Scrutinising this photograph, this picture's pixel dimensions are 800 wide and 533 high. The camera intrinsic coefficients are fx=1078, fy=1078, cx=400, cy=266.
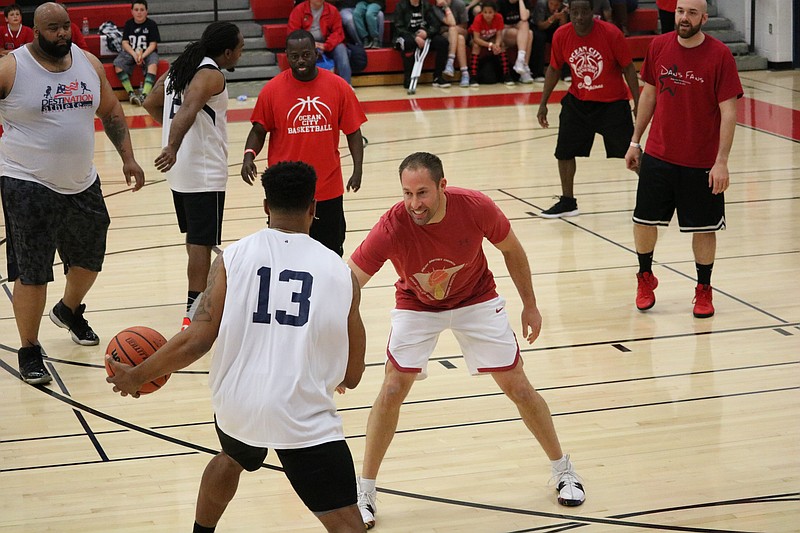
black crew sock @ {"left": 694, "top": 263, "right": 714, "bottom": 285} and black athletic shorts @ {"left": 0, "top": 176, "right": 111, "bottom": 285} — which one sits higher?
black athletic shorts @ {"left": 0, "top": 176, "right": 111, "bottom": 285}

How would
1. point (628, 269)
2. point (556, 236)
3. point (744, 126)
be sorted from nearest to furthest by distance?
point (628, 269) → point (556, 236) → point (744, 126)

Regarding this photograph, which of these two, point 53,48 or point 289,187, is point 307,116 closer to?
point 53,48

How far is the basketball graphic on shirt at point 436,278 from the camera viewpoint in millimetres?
4348

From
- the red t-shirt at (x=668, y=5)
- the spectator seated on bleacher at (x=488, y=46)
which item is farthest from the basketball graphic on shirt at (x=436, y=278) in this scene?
the spectator seated on bleacher at (x=488, y=46)

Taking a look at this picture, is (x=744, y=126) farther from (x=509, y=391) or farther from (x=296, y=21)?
(x=509, y=391)

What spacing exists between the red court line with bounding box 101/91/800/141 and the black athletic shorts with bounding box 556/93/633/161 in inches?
158

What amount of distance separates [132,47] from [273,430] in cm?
1344

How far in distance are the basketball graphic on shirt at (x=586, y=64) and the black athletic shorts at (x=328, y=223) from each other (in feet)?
10.4

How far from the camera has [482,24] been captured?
657 inches

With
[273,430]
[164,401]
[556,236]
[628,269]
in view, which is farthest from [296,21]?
[273,430]

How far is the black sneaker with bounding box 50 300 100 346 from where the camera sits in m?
6.50

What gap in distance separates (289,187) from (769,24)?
15.8 m

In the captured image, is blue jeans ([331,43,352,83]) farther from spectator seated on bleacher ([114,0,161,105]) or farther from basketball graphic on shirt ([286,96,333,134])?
basketball graphic on shirt ([286,96,333,134])

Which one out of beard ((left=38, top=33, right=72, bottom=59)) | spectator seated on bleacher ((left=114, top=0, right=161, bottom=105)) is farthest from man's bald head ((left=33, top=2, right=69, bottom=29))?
spectator seated on bleacher ((left=114, top=0, right=161, bottom=105))
